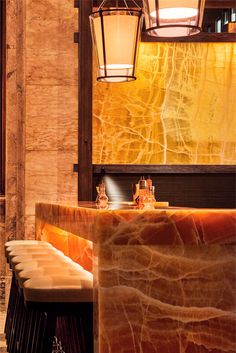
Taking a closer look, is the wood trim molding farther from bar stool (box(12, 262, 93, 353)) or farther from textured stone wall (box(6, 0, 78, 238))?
bar stool (box(12, 262, 93, 353))

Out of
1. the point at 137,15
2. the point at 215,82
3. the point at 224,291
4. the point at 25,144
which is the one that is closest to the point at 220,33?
the point at 215,82

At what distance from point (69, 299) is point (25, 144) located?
4205mm

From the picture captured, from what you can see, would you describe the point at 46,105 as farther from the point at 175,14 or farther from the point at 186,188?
the point at 175,14

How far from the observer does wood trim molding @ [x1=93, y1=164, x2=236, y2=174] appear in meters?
7.19

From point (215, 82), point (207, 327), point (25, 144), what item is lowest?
point (207, 327)

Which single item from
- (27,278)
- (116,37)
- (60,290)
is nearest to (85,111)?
(116,37)

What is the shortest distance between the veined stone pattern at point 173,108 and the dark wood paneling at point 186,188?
0.16 metres

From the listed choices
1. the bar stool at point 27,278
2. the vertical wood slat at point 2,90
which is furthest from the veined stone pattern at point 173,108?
the bar stool at point 27,278

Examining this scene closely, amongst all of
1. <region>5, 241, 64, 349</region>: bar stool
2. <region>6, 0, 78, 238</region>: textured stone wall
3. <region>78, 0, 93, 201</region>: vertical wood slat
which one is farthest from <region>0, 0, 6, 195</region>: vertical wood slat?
<region>5, 241, 64, 349</region>: bar stool

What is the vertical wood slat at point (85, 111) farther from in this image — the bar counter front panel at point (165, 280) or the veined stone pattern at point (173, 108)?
the bar counter front panel at point (165, 280)

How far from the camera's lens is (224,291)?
3.49 meters

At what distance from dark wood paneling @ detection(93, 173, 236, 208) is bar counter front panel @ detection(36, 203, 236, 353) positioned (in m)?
3.73

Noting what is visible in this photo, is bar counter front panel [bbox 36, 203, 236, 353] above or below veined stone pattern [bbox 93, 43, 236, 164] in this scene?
below

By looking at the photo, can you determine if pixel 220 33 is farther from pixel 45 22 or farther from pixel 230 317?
pixel 230 317
